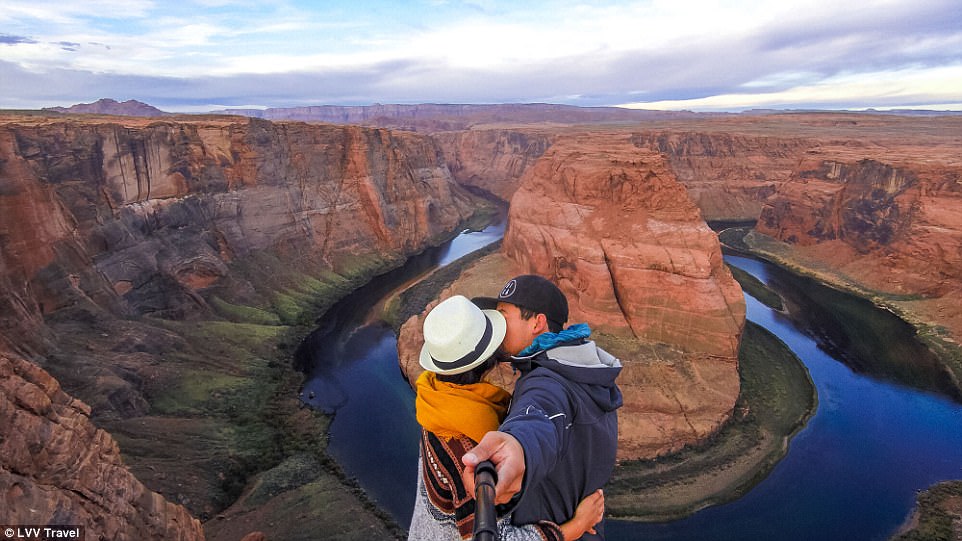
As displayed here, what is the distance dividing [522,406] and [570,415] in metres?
0.47

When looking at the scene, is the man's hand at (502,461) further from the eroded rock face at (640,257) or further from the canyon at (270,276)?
the eroded rock face at (640,257)

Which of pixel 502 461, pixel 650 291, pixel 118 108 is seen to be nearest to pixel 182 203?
pixel 650 291

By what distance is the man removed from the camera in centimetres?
305

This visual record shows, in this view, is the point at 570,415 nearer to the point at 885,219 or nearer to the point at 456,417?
the point at 456,417

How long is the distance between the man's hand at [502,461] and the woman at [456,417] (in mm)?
984

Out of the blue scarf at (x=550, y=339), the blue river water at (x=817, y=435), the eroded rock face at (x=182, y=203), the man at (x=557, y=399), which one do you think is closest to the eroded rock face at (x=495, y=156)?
the eroded rock face at (x=182, y=203)

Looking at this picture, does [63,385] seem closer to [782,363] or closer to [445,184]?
[782,363]

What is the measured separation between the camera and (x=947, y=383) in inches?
1254

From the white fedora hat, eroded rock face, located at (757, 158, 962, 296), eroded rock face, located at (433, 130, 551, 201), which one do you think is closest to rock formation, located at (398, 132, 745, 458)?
the white fedora hat

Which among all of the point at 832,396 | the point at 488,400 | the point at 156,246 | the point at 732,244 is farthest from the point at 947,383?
the point at 156,246

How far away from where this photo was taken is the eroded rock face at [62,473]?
28.8 ft

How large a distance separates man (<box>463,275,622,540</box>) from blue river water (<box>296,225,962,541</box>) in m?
19.1

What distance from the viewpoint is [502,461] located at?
236 centimetres

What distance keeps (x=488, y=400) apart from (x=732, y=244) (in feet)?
226
